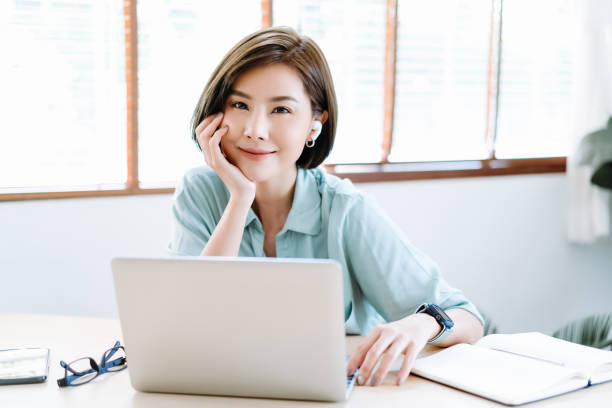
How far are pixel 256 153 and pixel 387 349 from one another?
657 millimetres

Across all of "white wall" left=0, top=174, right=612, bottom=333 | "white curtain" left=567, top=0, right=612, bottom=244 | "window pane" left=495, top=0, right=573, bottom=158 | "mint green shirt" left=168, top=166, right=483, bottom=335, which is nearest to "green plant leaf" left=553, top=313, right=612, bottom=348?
"white wall" left=0, top=174, right=612, bottom=333

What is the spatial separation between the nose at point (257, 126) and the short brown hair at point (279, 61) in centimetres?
9

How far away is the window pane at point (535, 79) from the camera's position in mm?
3805

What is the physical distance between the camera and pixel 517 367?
137 centimetres

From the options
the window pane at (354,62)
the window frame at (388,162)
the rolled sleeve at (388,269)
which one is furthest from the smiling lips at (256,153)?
the window pane at (354,62)

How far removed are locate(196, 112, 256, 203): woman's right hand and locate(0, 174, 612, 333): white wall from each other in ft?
3.63

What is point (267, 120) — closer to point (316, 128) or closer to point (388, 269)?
point (316, 128)

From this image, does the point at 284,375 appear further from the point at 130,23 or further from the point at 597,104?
the point at 597,104

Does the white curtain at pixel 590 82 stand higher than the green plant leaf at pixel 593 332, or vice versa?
the white curtain at pixel 590 82

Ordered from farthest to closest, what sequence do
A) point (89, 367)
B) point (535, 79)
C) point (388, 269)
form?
point (535, 79) < point (388, 269) < point (89, 367)

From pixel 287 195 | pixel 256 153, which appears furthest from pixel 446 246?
pixel 256 153

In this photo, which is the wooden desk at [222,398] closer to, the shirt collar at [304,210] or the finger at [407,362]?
the finger at [407,362]

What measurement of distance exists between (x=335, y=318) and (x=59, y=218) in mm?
1888

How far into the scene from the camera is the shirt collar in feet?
6.24
